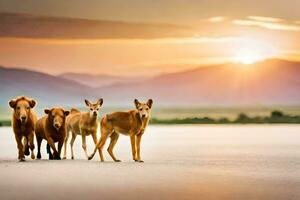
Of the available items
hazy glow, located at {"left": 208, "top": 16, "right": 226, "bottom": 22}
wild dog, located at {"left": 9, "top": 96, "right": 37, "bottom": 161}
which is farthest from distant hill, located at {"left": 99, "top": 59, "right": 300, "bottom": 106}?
wild dog, located at {"left": 9, "top": 96, "right": 37, "bottom": 161}

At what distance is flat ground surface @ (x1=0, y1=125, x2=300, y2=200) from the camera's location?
10.4ft

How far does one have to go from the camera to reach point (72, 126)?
4.43m

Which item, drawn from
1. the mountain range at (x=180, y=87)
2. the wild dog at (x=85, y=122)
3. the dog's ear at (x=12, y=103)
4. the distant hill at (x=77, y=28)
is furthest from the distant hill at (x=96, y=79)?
the dog's ear at (x=12, y=103)

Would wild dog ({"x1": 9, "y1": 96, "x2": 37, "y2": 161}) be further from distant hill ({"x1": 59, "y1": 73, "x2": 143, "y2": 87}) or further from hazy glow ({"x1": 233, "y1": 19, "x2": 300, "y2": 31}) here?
hazy glow ({"x1": 233, "y1": 19, "x2": 300, "y2": 31})

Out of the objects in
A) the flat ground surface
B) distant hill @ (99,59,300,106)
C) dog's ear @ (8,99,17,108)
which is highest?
distant hill @ (99,59,300,106)

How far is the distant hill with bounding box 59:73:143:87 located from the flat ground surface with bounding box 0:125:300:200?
1.79ft

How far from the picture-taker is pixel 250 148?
5.17 m

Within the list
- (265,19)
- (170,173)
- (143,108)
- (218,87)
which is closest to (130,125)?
(143,108)

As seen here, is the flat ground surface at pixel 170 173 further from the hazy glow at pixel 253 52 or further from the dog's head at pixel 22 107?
the hazy glow at pixel 253 52

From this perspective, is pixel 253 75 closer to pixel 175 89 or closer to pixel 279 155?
pixel 175 89

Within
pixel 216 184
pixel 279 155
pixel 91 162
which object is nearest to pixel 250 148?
pixel 279 155

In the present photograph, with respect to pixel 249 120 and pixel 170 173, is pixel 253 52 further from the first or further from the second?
pixel 170 173

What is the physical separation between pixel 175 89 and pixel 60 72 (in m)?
0.84

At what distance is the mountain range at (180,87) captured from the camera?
19.1 ft
